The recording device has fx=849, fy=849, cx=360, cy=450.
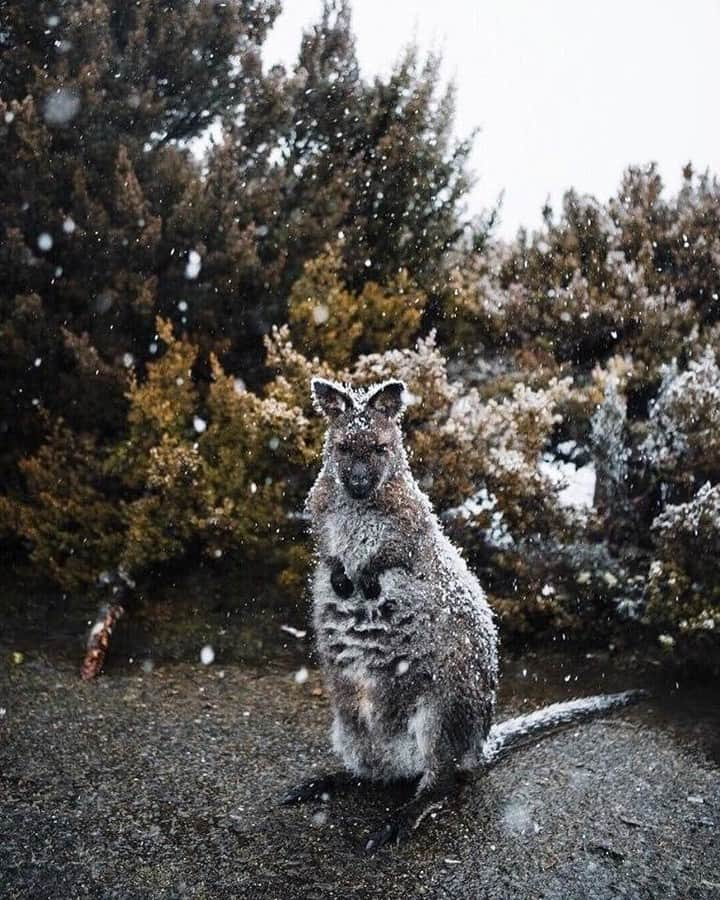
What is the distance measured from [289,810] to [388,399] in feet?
7.03

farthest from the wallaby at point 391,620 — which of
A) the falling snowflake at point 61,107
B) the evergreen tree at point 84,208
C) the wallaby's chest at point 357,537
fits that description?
the falling snowflake at point 61,107

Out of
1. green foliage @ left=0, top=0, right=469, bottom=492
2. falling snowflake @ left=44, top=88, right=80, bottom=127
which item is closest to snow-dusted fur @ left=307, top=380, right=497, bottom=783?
green foliage @ left=0, top=0, right=469, bottom=492

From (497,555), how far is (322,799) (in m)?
3.48

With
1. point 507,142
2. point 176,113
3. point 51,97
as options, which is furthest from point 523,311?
point 507,142

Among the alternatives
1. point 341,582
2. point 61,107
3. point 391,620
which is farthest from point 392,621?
point 61,107

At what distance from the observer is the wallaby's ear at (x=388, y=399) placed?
4121mm

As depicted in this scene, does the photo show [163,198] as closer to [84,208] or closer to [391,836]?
[84,208]

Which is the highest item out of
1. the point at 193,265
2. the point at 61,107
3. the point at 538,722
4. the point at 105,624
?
the point at 61,107

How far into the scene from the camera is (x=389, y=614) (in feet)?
13.5

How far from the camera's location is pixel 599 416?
817 cm

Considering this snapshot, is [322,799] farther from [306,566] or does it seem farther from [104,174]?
[104,174]

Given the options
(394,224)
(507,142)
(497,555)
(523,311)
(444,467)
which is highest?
(507,142)

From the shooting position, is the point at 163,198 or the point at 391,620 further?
the point at 163,198

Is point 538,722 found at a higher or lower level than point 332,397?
lower
